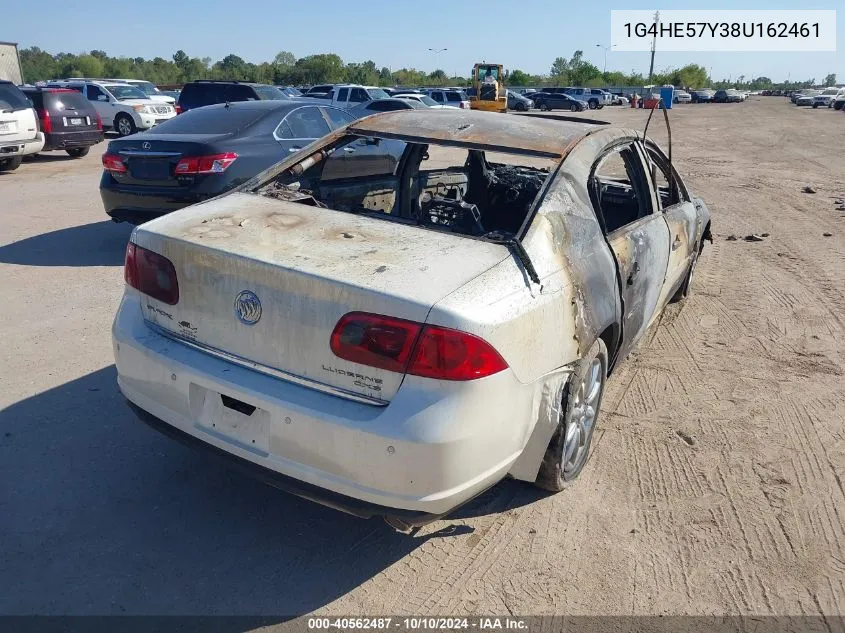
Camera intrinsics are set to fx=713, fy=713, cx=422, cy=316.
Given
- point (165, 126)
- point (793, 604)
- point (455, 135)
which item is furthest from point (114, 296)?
point (793, 604)

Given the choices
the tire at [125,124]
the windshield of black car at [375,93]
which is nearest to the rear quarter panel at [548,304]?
the tire at [125,124]

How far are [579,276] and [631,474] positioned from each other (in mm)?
1157

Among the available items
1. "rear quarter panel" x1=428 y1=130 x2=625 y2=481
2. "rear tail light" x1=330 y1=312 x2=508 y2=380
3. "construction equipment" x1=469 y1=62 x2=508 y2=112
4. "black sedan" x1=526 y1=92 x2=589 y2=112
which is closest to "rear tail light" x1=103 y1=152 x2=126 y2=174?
"rear quarter panel" x1=428 y1=130 x2=625 y2=481

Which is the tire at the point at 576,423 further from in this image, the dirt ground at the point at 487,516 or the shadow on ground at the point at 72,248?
the shadow on ground at the point at 72,248

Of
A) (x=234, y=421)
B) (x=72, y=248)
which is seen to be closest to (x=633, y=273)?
(x=234, y=421)

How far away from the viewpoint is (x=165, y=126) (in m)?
7.53

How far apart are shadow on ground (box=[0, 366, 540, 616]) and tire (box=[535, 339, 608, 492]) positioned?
8.7 inches

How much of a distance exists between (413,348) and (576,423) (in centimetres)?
128

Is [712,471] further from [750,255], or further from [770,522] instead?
[750,255]

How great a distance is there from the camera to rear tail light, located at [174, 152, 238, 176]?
6.78m

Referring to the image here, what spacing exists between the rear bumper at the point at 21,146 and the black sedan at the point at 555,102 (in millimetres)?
43833

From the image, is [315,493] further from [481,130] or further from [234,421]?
[481,130]

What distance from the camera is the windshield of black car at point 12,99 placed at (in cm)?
1309

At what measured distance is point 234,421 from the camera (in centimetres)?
272
